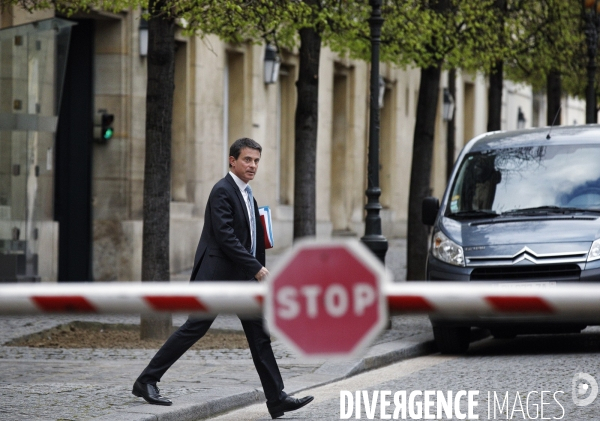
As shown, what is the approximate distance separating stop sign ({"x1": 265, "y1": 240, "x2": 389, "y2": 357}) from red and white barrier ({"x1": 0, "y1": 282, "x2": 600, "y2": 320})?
0.06 m

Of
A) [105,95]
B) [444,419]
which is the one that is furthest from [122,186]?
[444,419]

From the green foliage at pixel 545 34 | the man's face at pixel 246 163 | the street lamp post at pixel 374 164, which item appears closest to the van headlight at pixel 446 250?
the street lamp post at pixel 374 164

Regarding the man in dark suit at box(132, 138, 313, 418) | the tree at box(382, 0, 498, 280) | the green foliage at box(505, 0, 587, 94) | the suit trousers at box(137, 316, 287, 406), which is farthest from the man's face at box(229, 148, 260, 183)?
the green foliage at box(505, 0, 587, 94)

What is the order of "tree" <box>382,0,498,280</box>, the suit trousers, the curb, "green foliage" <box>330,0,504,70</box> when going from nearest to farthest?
the curb < the suit trousers < "green foliage" <box>330,0,504,70</box> < "tree" <box>382,0,498,280</box>

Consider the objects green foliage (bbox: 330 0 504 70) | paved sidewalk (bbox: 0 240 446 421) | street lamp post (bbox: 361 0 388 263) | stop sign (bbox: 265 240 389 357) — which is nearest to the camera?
stop sign (bbox: 265 240 389 357)

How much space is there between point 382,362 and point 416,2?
6.90 m

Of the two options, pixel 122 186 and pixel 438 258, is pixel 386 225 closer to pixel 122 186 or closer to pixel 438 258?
pixel 122 186

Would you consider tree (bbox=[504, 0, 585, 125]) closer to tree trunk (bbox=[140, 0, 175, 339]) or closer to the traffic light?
the traffic light

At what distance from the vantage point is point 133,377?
367 inches

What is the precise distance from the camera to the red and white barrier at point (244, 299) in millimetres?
3072

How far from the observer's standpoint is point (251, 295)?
316cm

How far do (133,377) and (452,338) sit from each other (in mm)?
3521
